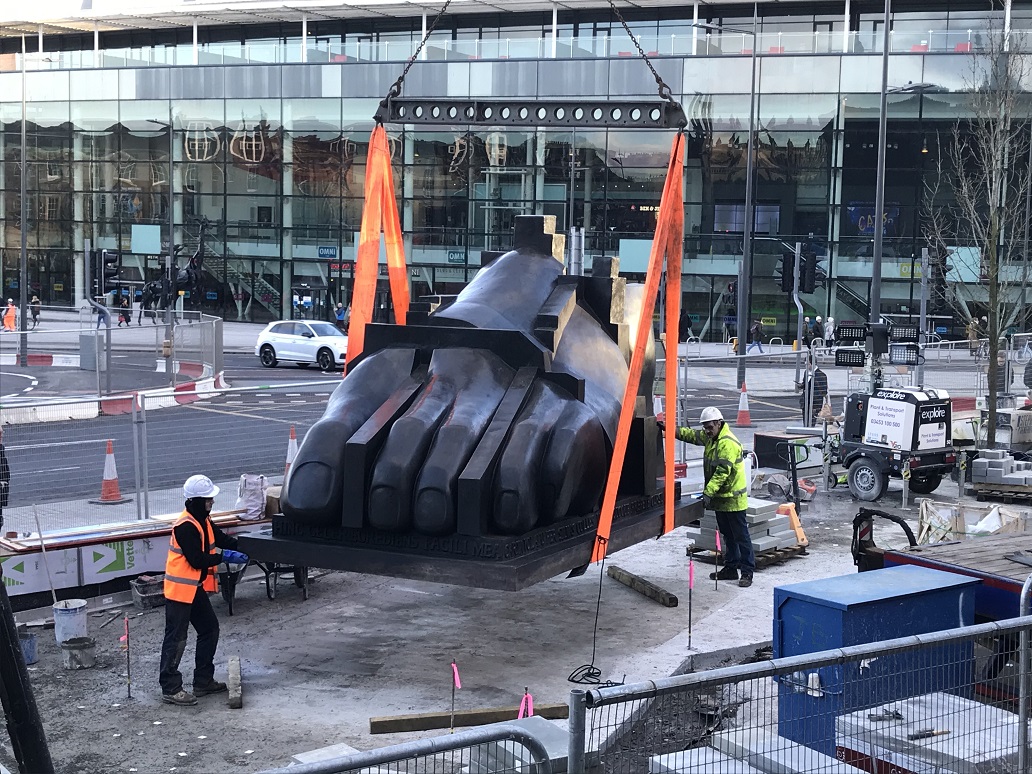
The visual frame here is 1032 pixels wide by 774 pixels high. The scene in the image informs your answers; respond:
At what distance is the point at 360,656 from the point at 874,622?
167 inches

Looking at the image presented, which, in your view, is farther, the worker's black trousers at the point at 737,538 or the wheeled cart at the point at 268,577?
the worker's black trousers at the point at 737,538

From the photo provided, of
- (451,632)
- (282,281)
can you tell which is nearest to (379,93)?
(282,281)

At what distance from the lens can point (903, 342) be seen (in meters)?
23.5

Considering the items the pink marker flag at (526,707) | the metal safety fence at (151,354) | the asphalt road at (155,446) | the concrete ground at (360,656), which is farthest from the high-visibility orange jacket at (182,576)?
the metal safety fence at (151,354)

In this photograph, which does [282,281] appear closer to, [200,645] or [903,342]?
[903,342]

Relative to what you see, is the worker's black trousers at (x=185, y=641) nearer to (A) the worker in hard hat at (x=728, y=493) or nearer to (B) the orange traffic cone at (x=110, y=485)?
(B) the orange traffic cone at (x=110, y=485)

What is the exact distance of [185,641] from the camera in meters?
9.24

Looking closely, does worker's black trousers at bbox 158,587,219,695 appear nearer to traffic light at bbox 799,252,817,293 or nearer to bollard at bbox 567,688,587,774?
bollard at bbox 567,688,587,774

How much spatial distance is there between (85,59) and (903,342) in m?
42.4

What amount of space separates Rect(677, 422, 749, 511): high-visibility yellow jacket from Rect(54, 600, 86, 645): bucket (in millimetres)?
6039

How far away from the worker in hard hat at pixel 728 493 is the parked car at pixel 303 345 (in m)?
23.4

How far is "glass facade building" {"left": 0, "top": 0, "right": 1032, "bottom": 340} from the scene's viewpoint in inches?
1801

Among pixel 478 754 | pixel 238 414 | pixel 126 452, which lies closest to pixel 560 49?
pixel 238 414

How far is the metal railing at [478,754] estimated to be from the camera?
4.33 m
